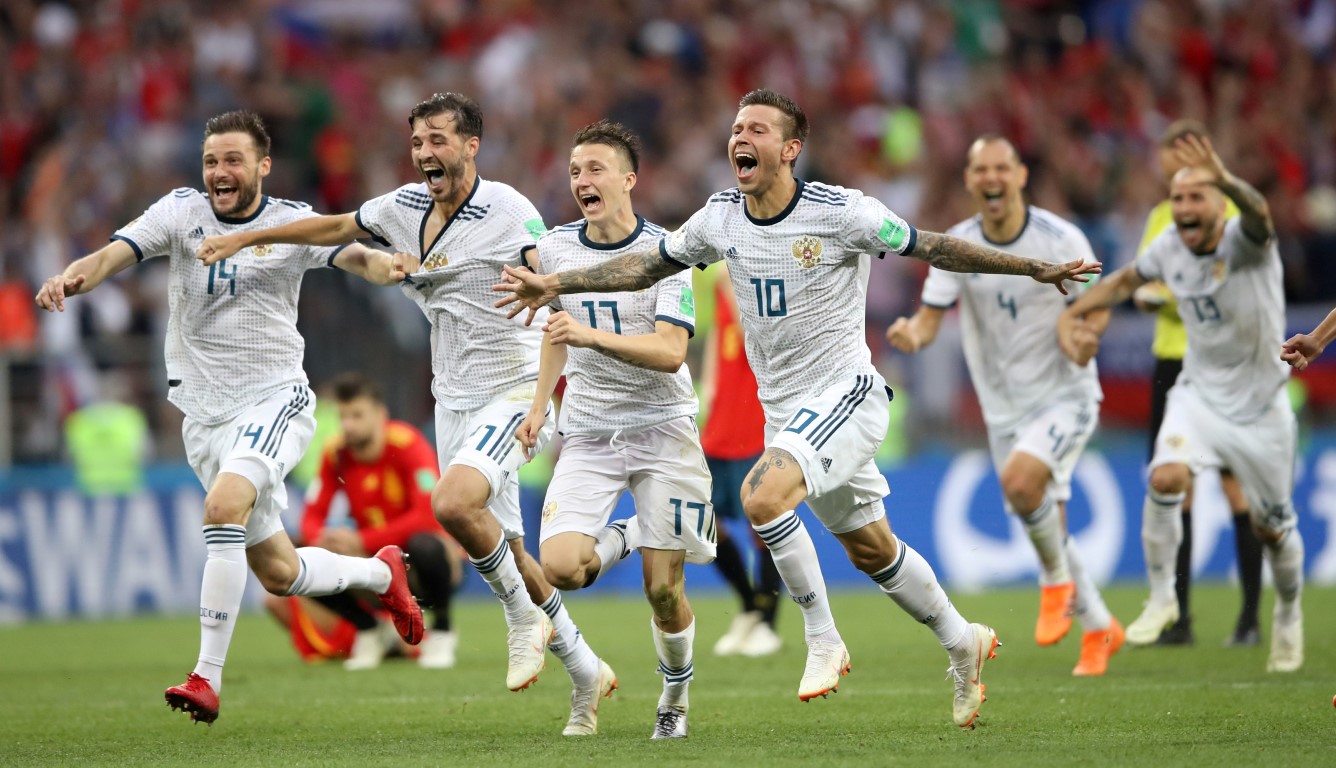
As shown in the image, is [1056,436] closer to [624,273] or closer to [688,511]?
[688,511]

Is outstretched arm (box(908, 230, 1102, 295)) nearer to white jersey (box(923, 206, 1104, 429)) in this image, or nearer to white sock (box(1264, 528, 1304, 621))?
white jersey (box(923, 206, 1104, 429))

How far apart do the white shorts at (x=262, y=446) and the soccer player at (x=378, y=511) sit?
262cm

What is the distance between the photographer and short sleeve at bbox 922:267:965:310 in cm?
1050

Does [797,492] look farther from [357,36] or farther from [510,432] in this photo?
[357,36]

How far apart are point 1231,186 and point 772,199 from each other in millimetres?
2669

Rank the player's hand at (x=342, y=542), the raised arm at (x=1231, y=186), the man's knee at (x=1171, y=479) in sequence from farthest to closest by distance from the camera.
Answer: the player's hand at (x=342, y=542) < the man's knee at (x=1171, y=479) < the raised arm at (x=1231, y=186)

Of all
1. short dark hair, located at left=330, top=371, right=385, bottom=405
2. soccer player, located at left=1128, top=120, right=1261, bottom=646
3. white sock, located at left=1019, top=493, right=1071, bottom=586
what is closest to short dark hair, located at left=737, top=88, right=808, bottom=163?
white sock, located at left=1019, top=493, right=1071, bottom=586

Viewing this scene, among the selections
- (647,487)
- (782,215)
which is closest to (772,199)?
(782,215)

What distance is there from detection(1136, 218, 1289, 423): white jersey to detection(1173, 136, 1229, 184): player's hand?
41.0 inches

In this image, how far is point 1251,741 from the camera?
7.07 meters

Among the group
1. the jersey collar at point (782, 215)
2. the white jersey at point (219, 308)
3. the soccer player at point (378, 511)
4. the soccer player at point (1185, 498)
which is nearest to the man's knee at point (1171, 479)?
the soccer player at point (1185, 498)

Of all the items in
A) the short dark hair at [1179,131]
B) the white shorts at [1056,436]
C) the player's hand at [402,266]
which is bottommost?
the white shorts at [1056,436]

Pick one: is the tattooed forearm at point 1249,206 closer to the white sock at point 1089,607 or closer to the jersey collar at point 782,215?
the white sock at point 1089,607

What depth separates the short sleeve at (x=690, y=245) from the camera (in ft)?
25.0
